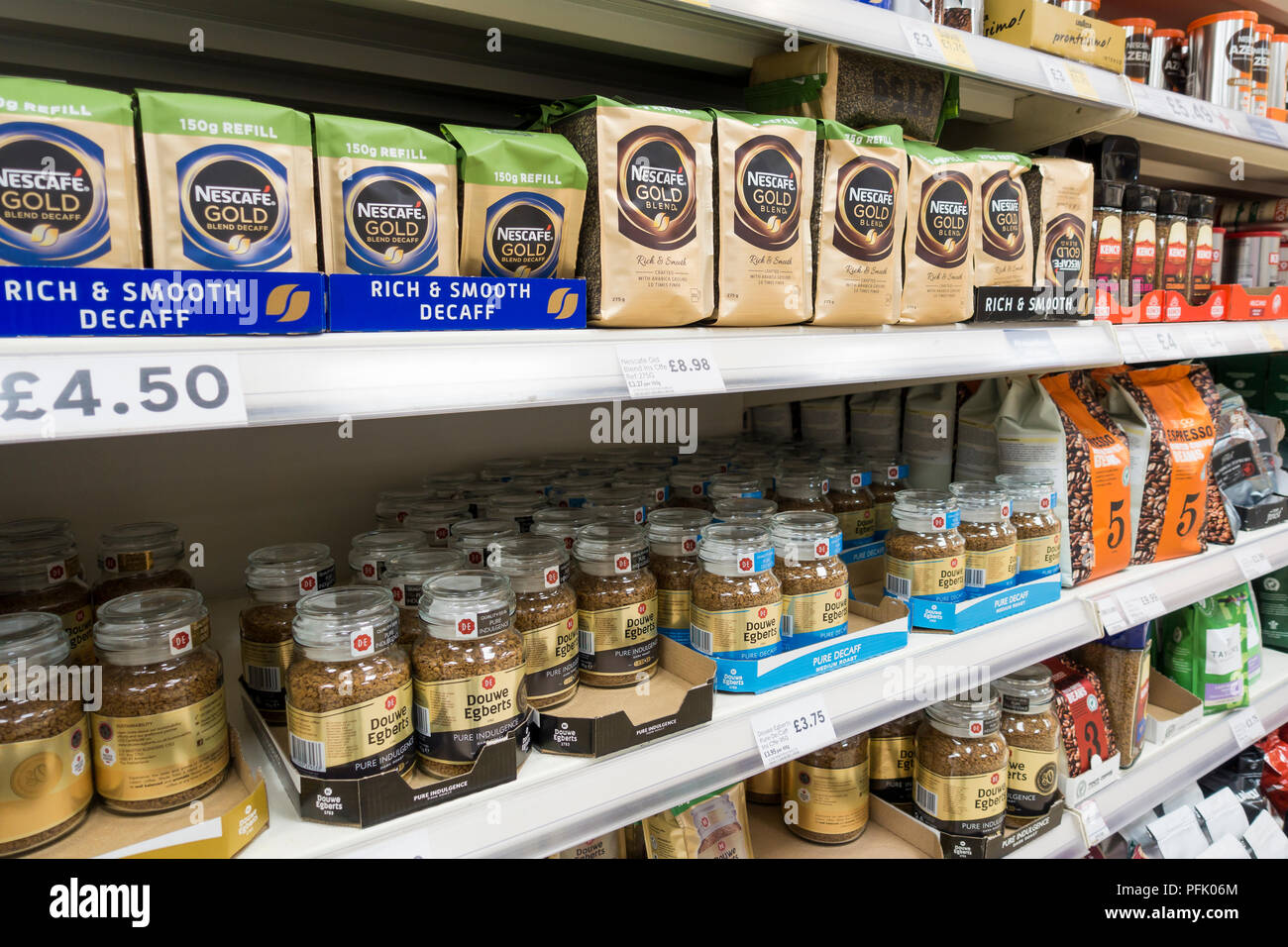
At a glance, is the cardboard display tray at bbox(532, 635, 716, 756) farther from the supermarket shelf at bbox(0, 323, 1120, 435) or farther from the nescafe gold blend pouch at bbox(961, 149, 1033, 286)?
the nescafe gold blend pouch at bbox(961, 149, 1033, 286)

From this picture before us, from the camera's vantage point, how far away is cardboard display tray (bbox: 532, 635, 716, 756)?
2.92ft

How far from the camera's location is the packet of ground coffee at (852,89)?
114 cm

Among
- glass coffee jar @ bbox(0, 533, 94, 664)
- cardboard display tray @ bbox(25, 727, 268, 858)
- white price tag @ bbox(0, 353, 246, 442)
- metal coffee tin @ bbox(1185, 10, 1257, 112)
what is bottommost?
cardboard display tray @ bbox(25, 727, 268, 858)

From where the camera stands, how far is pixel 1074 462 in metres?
1.45

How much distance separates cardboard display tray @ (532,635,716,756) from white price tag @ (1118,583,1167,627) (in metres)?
0.92

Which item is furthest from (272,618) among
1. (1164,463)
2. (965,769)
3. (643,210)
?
(1164,463)

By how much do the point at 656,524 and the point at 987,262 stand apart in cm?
71

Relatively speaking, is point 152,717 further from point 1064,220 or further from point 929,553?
point 1064,220

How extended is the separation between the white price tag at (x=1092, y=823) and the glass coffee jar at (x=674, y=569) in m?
0.89

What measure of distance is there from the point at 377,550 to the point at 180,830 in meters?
0.41

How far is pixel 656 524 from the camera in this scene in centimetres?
113

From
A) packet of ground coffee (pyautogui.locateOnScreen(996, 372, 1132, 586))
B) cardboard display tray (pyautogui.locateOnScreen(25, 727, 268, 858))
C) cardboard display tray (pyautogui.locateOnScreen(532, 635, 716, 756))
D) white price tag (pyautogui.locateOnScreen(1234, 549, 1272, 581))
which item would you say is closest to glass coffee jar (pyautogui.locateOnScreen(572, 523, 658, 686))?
cardboard display tray (pyautogui.locateOnScreen(532, 635, 716, 756))

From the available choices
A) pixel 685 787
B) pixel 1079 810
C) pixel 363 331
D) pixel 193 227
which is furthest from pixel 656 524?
pixel 1079 810

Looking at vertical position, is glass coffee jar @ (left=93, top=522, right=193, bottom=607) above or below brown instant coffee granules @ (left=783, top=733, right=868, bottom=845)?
above
